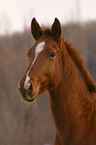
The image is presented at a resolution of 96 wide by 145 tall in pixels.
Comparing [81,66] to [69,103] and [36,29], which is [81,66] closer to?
[69,103]

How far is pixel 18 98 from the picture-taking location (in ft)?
59.3

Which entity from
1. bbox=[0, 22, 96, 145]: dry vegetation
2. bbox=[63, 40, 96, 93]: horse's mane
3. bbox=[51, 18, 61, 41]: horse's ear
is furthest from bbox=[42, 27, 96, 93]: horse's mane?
bbox=[0, 22, 96, 145]: dry vegetation

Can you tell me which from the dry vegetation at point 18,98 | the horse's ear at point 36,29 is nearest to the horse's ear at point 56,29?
the horse's ear at point 36,29

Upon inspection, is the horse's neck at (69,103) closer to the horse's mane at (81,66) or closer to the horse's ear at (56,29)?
the horse's mane at (81,66)

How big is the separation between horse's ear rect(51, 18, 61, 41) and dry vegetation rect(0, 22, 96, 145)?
1443 centimetres

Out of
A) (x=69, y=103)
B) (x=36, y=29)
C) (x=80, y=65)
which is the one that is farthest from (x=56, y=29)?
(x=69, y=103)

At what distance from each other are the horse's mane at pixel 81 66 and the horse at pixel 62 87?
42mm

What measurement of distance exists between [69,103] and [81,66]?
0.64 m

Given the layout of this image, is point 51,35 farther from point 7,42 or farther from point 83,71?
point 7,42

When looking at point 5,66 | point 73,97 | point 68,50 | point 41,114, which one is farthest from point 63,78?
point 5,66

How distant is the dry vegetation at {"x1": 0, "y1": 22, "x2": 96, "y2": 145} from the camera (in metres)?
18.4

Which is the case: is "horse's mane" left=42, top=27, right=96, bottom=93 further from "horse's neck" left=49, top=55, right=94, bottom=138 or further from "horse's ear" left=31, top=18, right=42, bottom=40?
"horse's neck" left=49, top=55, right=94, bottom=138

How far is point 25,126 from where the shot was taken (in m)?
19.8

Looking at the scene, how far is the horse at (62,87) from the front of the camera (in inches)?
97.0
